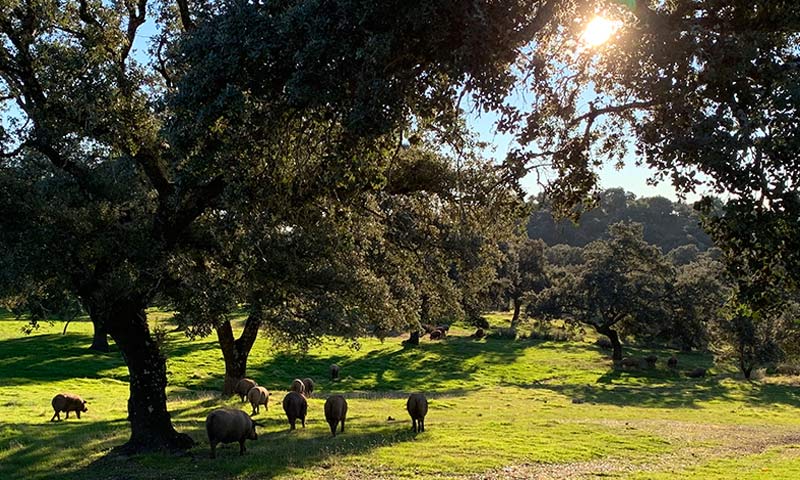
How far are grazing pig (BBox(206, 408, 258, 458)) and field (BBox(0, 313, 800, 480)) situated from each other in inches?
17.2

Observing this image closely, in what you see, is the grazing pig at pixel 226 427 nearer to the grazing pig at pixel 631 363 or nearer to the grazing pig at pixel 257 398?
the grazing pig at pixel 257 398

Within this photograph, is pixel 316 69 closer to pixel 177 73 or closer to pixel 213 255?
pixel 177 73

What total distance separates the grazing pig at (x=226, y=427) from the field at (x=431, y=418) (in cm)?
44

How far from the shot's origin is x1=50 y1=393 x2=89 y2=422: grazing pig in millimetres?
25375

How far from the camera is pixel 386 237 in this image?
20.6m

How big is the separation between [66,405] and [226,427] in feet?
41.7

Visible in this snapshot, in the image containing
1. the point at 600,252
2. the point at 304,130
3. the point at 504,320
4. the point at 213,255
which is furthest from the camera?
the point at 504,320

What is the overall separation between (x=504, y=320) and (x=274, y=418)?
2682 inches

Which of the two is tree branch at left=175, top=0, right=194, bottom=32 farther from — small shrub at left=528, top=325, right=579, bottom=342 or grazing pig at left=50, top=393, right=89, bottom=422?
small shrub at left=528, top=325, right=579, bottom=342

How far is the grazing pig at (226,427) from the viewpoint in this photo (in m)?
16.8

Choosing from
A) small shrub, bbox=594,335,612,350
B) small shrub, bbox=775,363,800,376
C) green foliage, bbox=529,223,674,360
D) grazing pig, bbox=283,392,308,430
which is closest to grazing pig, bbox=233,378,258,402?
grazing pig, bbox=283,392,308,430

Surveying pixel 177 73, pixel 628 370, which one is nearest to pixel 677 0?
pixel 177 73

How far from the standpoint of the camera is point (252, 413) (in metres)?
26.7

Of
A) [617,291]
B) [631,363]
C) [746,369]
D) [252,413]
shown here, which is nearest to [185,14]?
[252,413]
